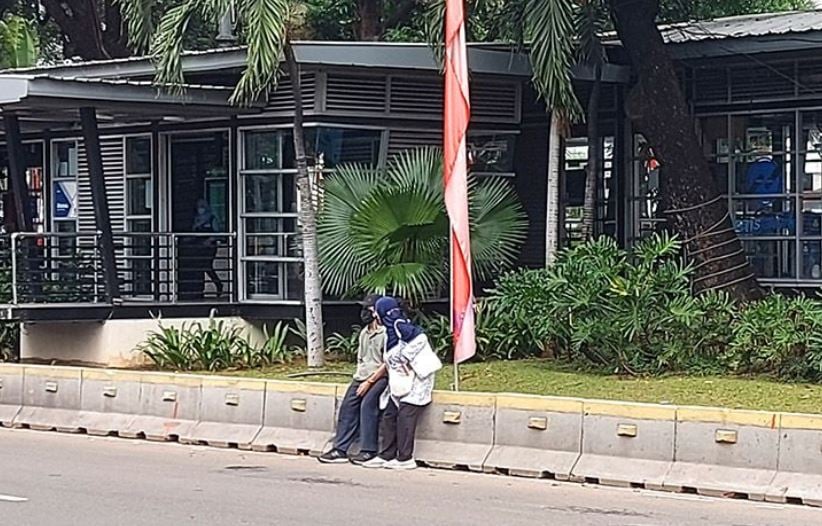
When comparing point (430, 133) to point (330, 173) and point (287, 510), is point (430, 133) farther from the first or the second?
point (287, 510)

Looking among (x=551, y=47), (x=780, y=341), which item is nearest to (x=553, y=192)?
(x=551, y=47)

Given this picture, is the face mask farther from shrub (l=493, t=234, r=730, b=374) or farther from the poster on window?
the poster on window

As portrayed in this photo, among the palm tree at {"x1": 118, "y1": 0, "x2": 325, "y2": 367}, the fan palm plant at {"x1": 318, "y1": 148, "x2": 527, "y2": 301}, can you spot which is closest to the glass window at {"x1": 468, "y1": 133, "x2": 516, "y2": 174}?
the fan palm plant at {"x1": 318, "y1": 148, "x2": 527, "y2": 301}

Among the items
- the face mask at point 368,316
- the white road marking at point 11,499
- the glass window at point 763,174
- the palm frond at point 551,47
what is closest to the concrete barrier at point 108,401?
the face mask at point 368,316

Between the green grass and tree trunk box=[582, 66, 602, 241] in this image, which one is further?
tree trunk box=[582, 66, 602, 241]

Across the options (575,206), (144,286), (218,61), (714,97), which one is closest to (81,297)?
(144,286)

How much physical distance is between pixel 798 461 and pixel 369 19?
2319cm

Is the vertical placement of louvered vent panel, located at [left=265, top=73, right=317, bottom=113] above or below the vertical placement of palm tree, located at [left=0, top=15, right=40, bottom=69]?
below

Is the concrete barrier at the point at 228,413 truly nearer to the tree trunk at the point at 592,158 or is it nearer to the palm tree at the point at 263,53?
the palm tree at the point at 263,53

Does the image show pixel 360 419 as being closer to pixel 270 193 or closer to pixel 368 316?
pixel 368 316

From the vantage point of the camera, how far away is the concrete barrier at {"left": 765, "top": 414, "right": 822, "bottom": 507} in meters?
12.8

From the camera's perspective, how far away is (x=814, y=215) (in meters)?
24.0

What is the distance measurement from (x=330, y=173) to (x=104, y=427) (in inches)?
227

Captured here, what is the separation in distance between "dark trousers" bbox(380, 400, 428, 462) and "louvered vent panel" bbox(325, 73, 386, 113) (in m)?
8.38
